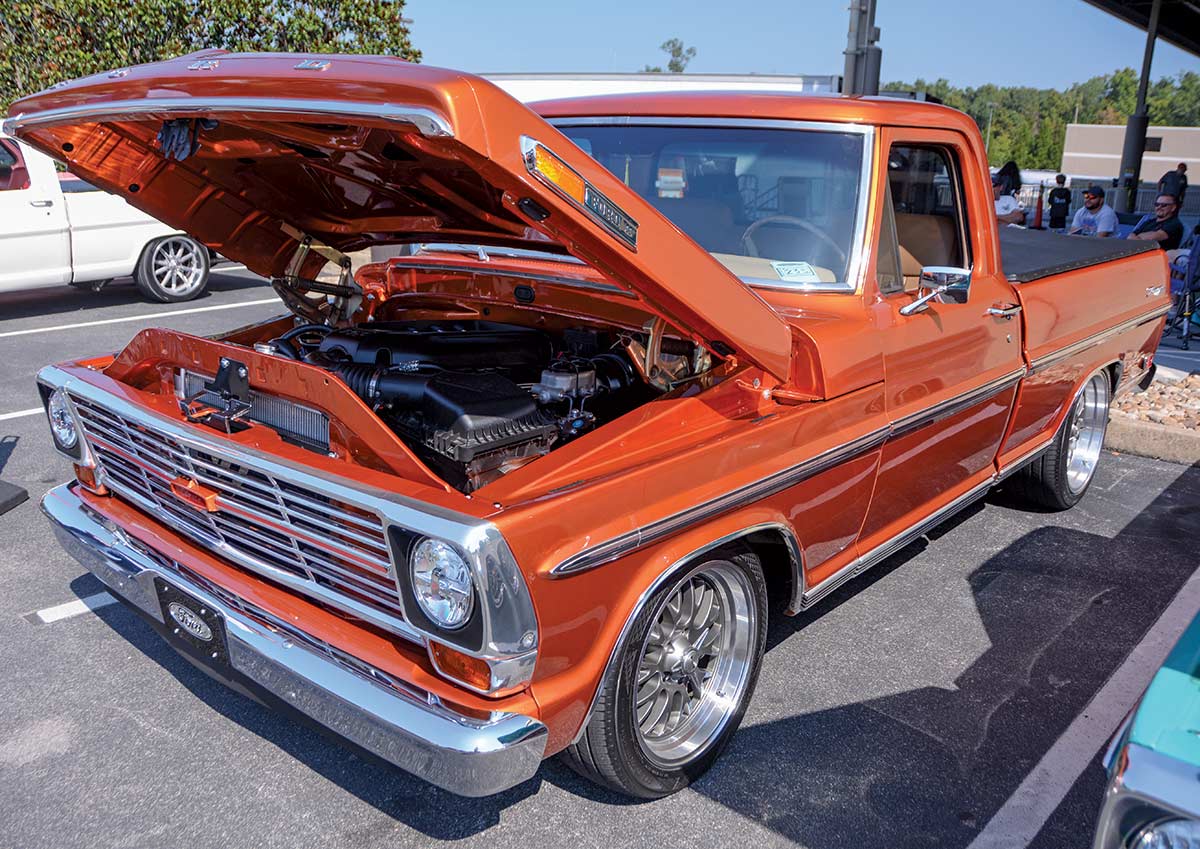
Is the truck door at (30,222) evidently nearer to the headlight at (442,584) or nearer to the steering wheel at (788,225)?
the steering wheel at (788,225)

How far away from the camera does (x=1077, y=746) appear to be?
9.98 ft

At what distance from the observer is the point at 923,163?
362 centimetres

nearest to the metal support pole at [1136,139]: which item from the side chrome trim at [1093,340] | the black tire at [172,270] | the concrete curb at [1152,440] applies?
the concrete curb at [1152,440]

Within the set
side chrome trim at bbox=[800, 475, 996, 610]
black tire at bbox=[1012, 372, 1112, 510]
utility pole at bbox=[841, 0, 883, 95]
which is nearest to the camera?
side chrome trim at bbox=[800, 475, 996, 610]

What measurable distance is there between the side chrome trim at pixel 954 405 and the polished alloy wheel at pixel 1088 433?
136 cm

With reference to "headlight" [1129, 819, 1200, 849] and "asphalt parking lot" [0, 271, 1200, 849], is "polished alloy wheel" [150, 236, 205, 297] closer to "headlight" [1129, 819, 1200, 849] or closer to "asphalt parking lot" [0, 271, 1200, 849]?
"asphalt parking lot" [0, 271, 1200, 849]

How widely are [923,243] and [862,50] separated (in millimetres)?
5038

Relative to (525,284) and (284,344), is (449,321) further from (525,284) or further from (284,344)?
(284,344)

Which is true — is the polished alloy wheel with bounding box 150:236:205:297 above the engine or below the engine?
below

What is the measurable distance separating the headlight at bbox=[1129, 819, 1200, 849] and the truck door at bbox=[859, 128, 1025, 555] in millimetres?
1721

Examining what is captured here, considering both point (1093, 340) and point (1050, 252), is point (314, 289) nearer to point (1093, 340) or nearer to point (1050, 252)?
point (1093, 340)

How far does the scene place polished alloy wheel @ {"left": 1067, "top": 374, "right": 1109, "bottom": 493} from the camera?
513 cm

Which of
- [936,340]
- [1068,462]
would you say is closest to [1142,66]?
[1068,462]

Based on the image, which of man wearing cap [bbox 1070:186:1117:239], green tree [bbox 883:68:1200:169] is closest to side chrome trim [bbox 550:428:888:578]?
man wearing cap [bbox 1070:186:1117:239]
